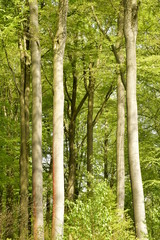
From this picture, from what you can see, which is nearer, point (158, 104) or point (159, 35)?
point (159, 35)

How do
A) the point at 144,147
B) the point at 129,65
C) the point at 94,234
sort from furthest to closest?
the point at 144,147 → the point at 129,65 → the point at 94,234

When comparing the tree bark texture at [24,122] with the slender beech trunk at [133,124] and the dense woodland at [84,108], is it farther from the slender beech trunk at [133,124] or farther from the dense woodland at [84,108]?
the slender beech trunk at [133,124]

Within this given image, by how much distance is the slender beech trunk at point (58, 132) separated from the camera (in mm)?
8648

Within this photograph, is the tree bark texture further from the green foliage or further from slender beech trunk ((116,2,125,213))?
the green foliage

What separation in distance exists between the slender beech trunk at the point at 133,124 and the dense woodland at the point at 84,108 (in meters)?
0.02

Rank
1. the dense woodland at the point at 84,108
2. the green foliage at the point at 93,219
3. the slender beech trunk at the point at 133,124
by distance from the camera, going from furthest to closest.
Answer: the slender beech trunk at the point at 133,124 → the dense woodland at the point at 84,108 → the green foliage at the point at 93,219

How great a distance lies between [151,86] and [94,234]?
13.8 m

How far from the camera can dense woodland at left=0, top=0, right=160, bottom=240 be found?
26.8ft

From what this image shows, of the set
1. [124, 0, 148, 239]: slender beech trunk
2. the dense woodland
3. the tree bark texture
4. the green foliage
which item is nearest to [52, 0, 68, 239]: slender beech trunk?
the dense woodland

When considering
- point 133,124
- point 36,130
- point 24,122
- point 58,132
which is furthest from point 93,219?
point 24,122

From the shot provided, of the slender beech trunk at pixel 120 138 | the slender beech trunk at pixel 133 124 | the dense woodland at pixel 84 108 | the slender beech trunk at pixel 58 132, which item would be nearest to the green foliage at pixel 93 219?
the dense woodland at pixel 84 108

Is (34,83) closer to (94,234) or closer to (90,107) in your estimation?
(94,234)

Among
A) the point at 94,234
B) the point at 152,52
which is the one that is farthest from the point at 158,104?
the point at 94,234

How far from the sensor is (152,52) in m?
18.3
